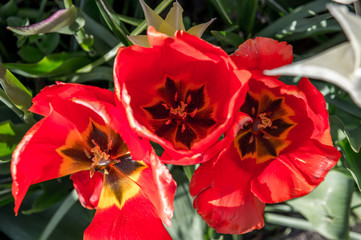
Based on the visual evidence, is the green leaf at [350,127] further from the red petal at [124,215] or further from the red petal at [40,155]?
the red petal at [40,155]

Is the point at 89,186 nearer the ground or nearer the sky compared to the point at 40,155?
nearer the ground

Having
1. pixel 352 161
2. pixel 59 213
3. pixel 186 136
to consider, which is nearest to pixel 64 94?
pixel 186 136

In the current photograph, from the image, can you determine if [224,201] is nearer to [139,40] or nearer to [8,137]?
[139,40]

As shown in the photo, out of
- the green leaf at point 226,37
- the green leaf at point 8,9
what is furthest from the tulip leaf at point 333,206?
the green leaf at point 8,9

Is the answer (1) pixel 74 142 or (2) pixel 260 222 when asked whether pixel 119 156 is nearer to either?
(1) pixel 74 142

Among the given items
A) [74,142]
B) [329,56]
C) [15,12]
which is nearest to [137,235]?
[74,142]

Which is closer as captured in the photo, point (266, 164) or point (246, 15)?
point (266, 164)
